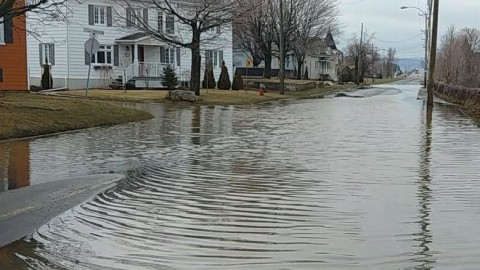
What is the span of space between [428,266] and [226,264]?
1.81 m

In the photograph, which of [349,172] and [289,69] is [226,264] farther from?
[289,69]

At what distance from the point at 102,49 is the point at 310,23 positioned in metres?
25.3

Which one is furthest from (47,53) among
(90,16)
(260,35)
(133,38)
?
(260,35)

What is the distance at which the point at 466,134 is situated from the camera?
1870 centimetres

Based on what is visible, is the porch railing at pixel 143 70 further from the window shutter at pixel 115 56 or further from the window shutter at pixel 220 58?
the window shutter at pixel 220 58

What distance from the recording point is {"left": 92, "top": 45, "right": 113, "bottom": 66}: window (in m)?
47.3

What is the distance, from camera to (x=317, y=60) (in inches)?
3863

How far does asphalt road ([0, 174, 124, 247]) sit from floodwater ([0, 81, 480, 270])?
0.22 metres

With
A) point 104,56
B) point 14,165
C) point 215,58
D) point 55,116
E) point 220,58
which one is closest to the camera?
point 14,165

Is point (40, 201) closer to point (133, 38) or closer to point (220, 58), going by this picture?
point (133, 38)

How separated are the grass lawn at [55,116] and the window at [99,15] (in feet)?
78.1

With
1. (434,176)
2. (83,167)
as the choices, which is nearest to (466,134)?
(434,176)

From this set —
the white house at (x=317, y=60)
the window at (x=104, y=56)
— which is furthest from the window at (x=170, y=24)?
the white house at (x=317, y=60)

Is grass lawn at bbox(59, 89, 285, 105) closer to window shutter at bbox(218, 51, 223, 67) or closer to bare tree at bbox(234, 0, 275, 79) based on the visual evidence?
window shutter at bbox(218, 51, 223, 67)
